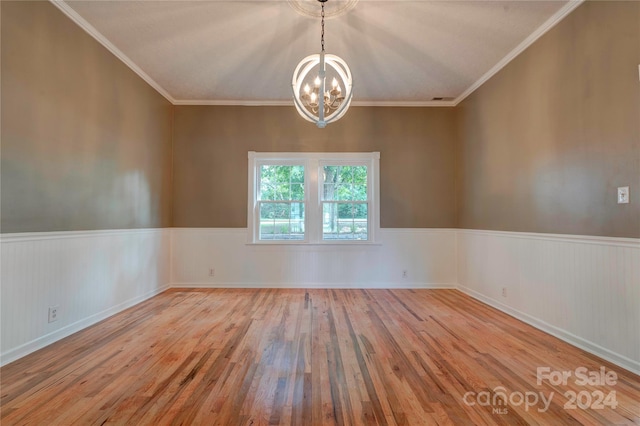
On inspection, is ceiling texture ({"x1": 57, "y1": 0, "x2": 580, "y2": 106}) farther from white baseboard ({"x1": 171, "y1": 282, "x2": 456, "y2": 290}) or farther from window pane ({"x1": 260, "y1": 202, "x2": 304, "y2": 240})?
white baseboard ({"x1": 171, "y1": 282, "x2": 456, "y2": 290})

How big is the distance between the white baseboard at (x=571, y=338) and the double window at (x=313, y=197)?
1966 millimetres

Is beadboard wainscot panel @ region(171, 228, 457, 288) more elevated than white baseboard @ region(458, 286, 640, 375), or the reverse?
beadboard wainscot panel @ region(171, 228, 457, 288)

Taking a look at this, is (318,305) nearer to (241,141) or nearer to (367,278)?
(367,278)

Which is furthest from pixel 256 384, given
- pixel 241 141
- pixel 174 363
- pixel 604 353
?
Answer: pixel 241 141

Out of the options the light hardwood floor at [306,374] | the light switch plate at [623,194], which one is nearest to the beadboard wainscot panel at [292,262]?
the light hardwood floor at [306,374]

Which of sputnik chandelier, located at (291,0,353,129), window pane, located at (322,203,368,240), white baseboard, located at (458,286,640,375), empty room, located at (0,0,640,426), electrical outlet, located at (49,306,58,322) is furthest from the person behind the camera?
window pane, located at (322,203,368,240)

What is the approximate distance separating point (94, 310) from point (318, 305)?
7.95ft

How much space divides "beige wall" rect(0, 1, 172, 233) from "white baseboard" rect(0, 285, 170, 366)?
912 mm

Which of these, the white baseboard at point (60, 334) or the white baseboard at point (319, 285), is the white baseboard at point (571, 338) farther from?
the white baseboard at point (60, 334)

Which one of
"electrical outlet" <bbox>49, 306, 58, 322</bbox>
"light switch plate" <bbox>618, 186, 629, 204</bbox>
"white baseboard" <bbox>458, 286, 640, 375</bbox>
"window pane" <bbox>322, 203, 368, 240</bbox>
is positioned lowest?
"white baseboard" <bbox>458, 286, 640, 375</bbox>

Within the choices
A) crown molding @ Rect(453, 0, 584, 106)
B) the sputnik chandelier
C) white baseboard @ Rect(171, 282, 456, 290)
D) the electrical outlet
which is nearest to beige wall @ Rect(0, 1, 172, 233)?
the electrical outlet

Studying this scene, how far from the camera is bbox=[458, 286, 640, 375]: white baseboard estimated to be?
83.3 inches

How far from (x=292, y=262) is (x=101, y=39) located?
3600 mm

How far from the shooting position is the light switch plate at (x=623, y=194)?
2.14 meters
